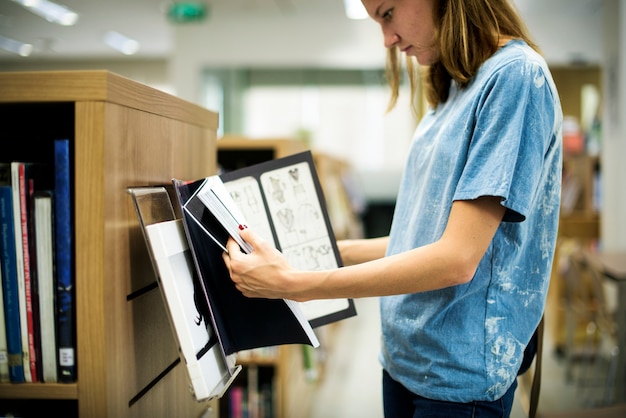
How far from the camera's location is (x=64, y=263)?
754 millimetres

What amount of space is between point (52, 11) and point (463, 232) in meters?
7.37

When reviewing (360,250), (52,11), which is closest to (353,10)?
(52,11)

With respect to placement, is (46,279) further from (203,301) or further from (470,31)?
(470,31)

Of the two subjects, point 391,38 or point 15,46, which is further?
point 15,46

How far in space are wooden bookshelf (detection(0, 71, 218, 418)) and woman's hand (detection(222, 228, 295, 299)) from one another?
16 cm

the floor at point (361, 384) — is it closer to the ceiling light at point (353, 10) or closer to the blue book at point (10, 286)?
the blue book at point (10, 286)

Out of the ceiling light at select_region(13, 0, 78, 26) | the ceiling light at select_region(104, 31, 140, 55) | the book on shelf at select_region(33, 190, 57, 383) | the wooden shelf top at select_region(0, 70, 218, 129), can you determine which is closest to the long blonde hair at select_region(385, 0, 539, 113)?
the wooden shelf top at select_region(0, 70, 218, 129)

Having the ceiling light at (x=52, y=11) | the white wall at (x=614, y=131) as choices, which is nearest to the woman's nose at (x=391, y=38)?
the white wall at (x=614, y=131)

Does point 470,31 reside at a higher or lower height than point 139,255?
higher

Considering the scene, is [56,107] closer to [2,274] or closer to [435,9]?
[2,274]

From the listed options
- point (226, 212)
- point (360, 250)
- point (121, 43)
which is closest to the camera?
point (226, 212)

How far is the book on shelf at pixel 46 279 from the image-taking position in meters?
0.76

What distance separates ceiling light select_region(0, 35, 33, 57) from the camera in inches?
342

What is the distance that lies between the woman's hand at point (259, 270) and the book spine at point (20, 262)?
0.28 m
